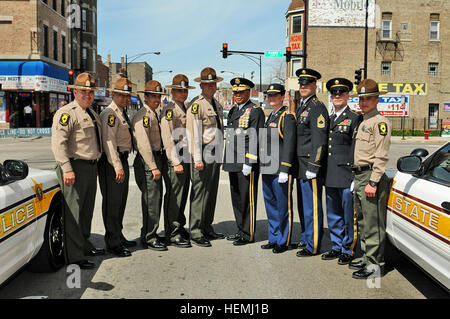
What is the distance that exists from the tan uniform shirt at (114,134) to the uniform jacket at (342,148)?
8.40 feet

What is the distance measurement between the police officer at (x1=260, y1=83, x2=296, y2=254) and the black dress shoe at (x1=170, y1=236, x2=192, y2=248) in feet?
3.31

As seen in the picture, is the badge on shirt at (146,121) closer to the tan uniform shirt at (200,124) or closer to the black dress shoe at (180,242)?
the tan uniform shirt at (200,124)

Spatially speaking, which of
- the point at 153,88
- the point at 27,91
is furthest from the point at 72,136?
the point at 27,91

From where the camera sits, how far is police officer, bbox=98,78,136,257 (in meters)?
5.25

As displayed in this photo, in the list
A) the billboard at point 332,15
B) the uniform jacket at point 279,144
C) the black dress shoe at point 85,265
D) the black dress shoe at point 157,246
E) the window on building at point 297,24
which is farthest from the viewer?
the window on building at point 297,24

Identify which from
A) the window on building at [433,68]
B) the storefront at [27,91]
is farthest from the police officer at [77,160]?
the window on building at [433,68]

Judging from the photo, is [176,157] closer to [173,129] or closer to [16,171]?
[173,129]

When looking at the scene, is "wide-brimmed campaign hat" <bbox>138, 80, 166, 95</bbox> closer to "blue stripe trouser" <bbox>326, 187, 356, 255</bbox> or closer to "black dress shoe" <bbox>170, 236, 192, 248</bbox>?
"black dress shoe" <bbox>170, 236, 192, 248</bbox>

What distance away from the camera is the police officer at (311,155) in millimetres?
5197

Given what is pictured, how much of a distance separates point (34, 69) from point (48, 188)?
2690cm

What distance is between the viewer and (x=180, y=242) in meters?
5.78

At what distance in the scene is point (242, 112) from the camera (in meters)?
5.95
